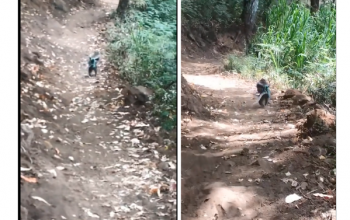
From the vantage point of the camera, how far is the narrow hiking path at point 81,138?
2102 mm

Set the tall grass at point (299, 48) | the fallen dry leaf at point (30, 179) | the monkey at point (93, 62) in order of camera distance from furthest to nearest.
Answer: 1. the tall grass at point (299, 48)
2. the monkey at point (93, 62)
3. the fallen dry leaf at point (30, 179)

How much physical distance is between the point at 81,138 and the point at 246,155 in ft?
3.00

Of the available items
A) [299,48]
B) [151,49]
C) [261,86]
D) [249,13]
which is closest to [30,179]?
[151,49]

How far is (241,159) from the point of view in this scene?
2.35 m

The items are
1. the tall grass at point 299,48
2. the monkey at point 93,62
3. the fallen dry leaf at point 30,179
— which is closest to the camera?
the fallen dry leaf at point 30,179

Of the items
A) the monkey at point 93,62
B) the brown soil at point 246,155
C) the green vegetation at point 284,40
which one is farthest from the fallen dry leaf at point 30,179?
the green vegetation at point 284,40

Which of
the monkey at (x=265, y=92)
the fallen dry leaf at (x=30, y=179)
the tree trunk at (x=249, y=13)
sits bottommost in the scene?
the fallen dry leaf at (x=30, y=179)

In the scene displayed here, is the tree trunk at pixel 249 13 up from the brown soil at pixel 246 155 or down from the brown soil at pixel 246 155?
up

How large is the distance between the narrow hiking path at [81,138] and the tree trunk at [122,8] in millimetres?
35

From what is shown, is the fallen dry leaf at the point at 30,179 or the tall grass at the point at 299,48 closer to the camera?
the fallen dry leaf at the point at 30,179

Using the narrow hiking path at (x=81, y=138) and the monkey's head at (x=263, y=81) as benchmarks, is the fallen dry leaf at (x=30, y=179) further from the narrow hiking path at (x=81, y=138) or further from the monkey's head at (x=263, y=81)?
the monkey's head at (x=263, y=81)

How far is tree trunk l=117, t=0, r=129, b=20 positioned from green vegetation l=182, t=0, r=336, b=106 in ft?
1.10

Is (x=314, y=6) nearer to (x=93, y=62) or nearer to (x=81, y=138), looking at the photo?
(x=93, y=62)
